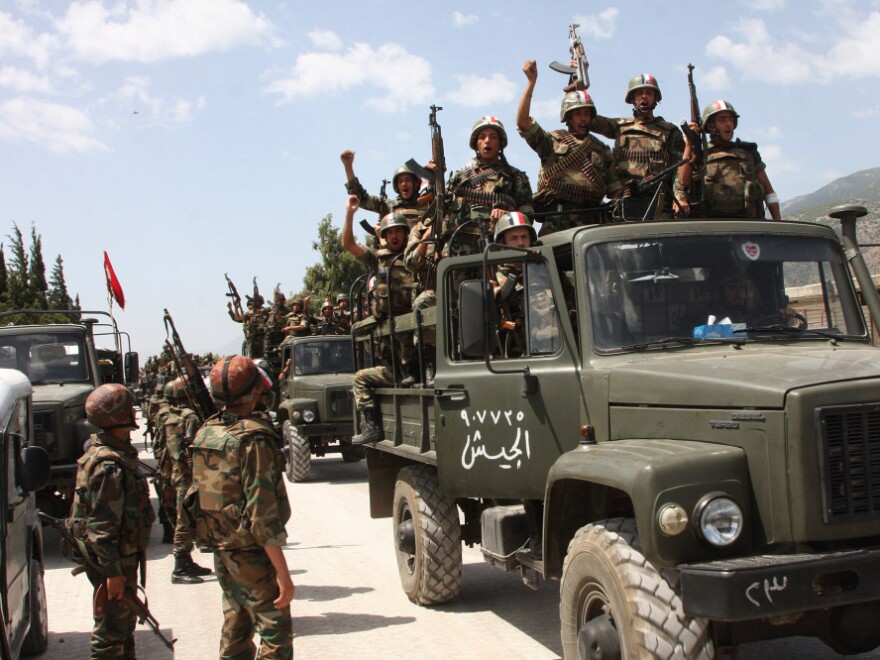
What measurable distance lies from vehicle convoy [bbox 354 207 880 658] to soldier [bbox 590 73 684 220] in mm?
1864

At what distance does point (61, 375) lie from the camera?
37.6 feet

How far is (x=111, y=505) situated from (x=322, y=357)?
1168 cm

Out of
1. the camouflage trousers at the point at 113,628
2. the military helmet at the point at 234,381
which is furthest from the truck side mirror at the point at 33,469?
the military helmet at the point at 234,381

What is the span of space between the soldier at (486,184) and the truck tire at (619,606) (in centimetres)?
360

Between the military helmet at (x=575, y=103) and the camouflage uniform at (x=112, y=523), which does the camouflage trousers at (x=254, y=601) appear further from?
the military helmet at (x=575, y=103)

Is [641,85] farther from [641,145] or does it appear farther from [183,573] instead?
[183,573]

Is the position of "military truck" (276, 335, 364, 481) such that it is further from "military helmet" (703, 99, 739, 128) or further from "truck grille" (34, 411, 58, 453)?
"military helmet" (703, 99, 739, 128)

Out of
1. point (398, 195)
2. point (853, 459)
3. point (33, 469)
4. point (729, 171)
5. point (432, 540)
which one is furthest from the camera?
point (398, 195)

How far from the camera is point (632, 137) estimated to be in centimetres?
773

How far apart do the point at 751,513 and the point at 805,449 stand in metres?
0.36

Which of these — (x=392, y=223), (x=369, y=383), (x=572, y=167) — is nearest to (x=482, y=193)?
(x=572, y=167)

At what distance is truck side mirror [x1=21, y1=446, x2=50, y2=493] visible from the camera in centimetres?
496

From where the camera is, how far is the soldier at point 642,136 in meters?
7.65

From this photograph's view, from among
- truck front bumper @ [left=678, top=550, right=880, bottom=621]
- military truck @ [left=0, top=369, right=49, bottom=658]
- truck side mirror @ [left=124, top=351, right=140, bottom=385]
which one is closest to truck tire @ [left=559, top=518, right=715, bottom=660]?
truck front bumper @ [left=678, top=550, right=880, bottom=621]
